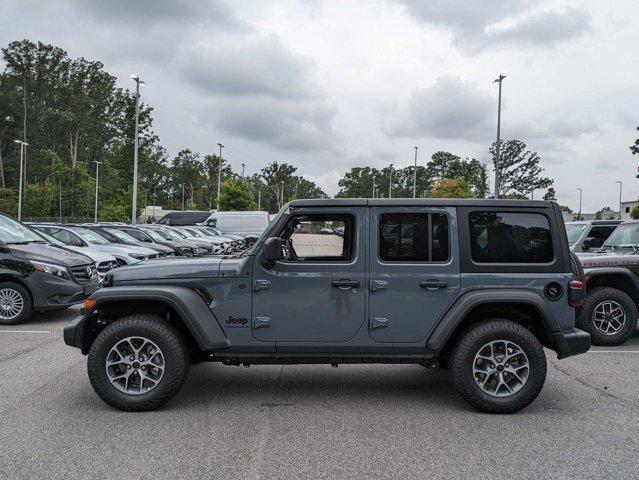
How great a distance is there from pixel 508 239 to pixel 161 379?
3.23 metres

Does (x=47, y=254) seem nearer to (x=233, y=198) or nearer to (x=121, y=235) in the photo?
(x=121, y=235)

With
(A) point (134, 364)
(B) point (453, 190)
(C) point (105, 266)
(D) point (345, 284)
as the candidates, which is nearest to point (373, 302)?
(D) point (345, 284)

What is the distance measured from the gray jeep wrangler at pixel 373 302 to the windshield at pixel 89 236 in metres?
9.86

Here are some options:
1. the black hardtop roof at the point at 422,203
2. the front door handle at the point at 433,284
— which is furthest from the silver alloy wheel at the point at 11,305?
the front door handle at the point at 433,284

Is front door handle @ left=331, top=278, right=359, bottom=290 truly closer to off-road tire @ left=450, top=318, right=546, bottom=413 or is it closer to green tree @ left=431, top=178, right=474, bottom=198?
off-road tire @ left=450, top=318, right=546, bottom=413

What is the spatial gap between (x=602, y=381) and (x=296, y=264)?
3595mm

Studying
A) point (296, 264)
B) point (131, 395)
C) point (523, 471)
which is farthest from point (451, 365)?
point (131, 395)

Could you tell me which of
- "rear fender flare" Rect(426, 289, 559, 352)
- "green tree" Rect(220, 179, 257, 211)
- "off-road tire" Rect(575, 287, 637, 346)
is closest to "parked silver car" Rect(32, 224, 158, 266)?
"off-road tire" Rect(575, 287, 637, 346)

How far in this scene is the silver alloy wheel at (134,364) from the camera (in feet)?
15.8

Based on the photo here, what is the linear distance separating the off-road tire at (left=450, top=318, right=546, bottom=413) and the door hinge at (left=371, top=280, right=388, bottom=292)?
835mm

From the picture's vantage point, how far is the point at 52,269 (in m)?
9.05

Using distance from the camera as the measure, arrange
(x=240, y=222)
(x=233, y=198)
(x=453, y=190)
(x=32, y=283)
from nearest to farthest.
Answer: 1. (x=32, y=283)
2. (x=240, y=222)
3. (x=453, y=190)
4. (x=233, y=198)

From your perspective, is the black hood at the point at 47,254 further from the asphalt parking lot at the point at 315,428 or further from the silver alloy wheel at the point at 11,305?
the asphalt parking lot at the point at 315,428

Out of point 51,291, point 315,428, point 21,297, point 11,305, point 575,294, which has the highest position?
point 575,294
